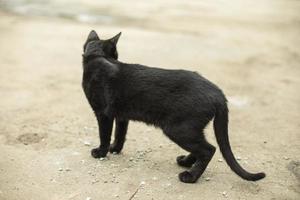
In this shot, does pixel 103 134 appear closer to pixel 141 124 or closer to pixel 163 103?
pixel 163 103

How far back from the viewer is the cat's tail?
407cm

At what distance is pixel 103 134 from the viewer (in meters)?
4.52

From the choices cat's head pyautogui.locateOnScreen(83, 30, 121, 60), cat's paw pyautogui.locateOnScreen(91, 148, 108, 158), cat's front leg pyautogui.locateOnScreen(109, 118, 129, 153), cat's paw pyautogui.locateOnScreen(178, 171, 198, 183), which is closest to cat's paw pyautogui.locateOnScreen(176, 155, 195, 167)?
cat's paw pyautogui.locateOnScreen(178, 171, 198, 183)

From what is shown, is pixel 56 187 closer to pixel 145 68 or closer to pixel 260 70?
pixel 145 68

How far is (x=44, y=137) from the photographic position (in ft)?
16.5

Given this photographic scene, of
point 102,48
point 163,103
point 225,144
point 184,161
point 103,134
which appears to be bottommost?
point 184,161

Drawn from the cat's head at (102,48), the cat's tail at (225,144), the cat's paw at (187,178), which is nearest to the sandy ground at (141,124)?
the cat's paw at (187,178)

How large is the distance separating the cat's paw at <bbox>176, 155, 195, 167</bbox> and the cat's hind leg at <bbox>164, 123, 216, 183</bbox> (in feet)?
0.88

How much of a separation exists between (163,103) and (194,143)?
15.5 inches

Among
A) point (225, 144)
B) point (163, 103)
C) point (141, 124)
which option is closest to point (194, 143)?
point (225, 144)

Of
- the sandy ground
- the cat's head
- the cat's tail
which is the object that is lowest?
the sandy ground

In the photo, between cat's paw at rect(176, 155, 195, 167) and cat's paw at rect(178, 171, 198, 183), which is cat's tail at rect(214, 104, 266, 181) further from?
cat's paw at rect(176, 155, 195, 167)

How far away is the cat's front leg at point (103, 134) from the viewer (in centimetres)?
447

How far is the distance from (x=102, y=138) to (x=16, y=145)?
0.87m
